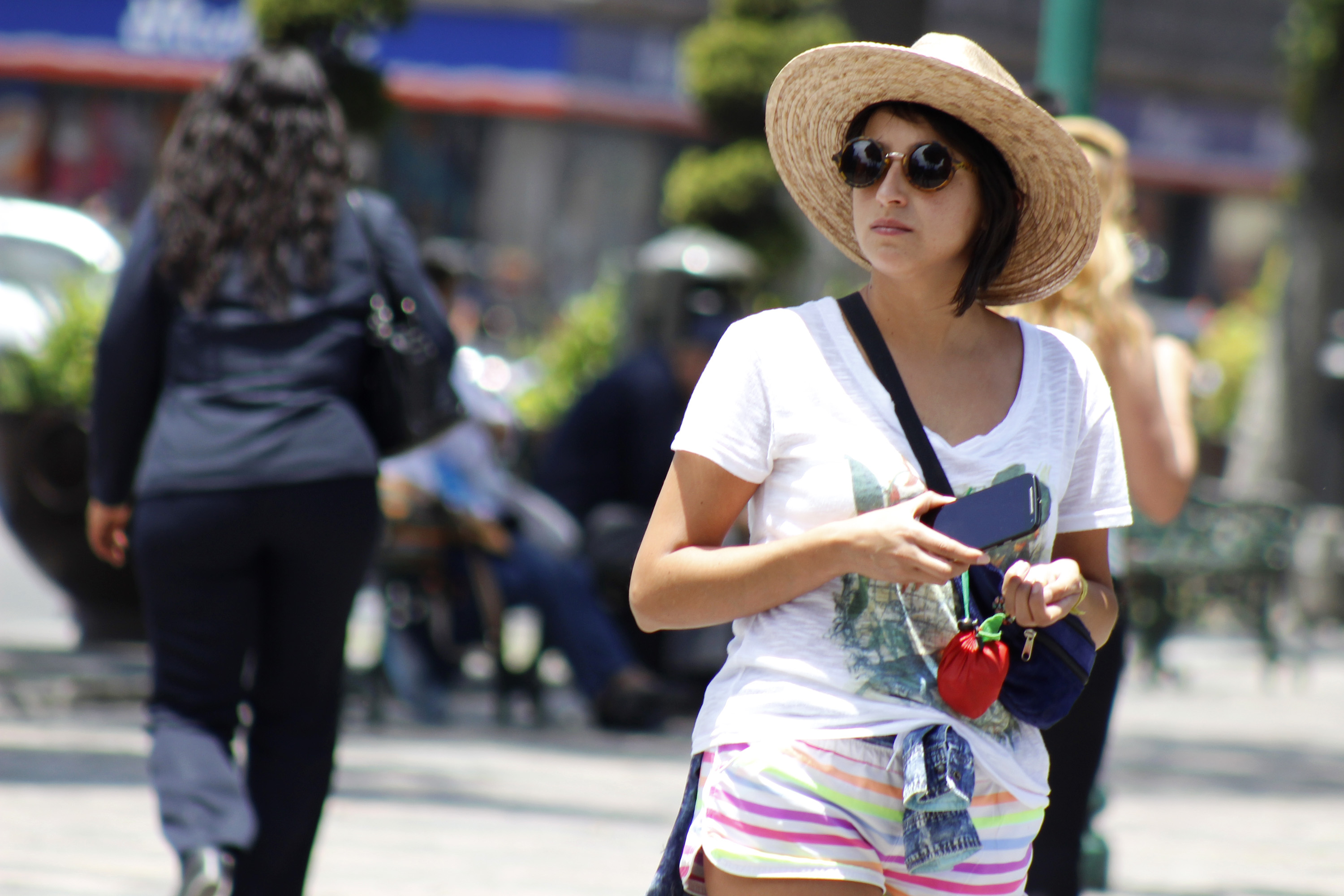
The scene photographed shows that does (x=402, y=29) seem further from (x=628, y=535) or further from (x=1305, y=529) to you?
(x=1305, y=529)

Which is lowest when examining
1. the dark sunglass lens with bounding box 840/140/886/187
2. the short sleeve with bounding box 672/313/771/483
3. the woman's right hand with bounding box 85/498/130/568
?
the woman's right hand with bounding box 85/498/130/568

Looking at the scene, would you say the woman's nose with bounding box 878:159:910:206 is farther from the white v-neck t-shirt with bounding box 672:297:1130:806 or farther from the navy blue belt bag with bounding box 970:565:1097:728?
the navy blue belt bag with bounding box 970:565:1097:728

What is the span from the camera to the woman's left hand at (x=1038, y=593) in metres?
2.32

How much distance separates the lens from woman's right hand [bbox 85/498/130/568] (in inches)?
163

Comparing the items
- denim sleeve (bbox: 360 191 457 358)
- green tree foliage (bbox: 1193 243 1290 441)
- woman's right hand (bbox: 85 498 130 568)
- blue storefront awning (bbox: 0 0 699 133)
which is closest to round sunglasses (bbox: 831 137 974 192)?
denim sleeve (bbox: 360 191 457 358)

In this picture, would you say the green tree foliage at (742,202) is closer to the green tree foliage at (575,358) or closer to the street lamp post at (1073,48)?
the green tree foliage at (575,358)

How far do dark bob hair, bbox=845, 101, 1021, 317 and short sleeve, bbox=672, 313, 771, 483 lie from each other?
1.04ft

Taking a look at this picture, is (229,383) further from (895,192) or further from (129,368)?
(895,192)

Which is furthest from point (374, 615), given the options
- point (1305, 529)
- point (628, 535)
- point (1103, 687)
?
point (1103, 687)

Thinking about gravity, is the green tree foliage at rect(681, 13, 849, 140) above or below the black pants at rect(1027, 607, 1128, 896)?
above

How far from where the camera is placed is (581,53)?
2186cm

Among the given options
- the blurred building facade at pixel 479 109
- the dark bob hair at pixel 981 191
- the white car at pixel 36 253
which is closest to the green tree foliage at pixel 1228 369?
the blurred building facade at pixel 479 109

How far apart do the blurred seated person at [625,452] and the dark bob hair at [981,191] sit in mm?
4831

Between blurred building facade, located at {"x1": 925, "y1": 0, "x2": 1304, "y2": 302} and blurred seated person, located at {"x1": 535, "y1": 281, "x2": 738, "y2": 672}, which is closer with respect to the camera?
blurred seated person, located at {"x1": 535, "y1": 281, "x2": 738, "y2": 672}
